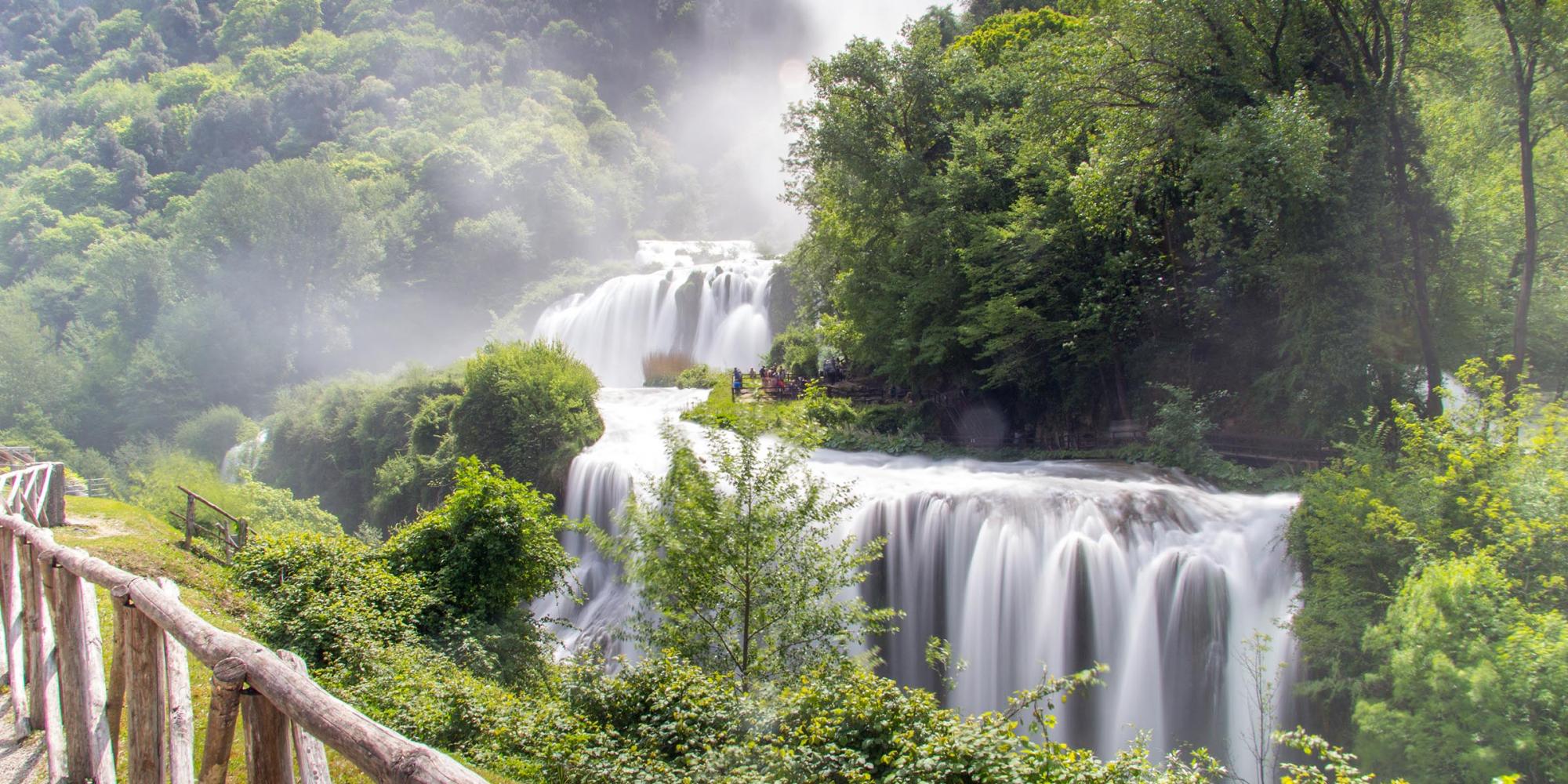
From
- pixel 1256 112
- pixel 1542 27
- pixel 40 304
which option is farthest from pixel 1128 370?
pixel 40 304

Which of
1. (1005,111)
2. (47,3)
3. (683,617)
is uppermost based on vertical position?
(47,3)

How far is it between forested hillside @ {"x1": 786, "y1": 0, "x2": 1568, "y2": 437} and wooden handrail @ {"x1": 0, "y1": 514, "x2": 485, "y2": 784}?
1699cm

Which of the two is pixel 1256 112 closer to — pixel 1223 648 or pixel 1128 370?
pixel 1128 370

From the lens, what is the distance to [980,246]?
22.3 metres

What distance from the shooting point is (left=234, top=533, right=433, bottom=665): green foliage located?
12.3m

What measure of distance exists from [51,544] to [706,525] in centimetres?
A: 715

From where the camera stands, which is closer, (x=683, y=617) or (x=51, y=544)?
(x=51, y=544)

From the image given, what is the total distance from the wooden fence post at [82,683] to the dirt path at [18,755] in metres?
0.43

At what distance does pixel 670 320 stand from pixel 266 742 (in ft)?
135

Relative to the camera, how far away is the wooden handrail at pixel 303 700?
2562 millimetres

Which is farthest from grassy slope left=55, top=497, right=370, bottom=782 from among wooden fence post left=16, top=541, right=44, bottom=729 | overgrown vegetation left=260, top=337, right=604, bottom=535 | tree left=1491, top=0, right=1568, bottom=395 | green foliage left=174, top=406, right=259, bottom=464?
green foliage left=174, top=406, right=259, bottom=464

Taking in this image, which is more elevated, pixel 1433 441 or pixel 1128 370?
pixel 1128 370

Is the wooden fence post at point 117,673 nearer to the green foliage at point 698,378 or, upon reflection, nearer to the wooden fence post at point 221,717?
the wooden fence post at point 221,717

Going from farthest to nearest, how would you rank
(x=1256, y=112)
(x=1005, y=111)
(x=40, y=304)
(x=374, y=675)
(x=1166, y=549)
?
1. (x=40, y=304)
2. (x=1005, y=111)
3. (x=1256, y=112)
4. (x=1166, y=549)
5. (x=374, y=675)
